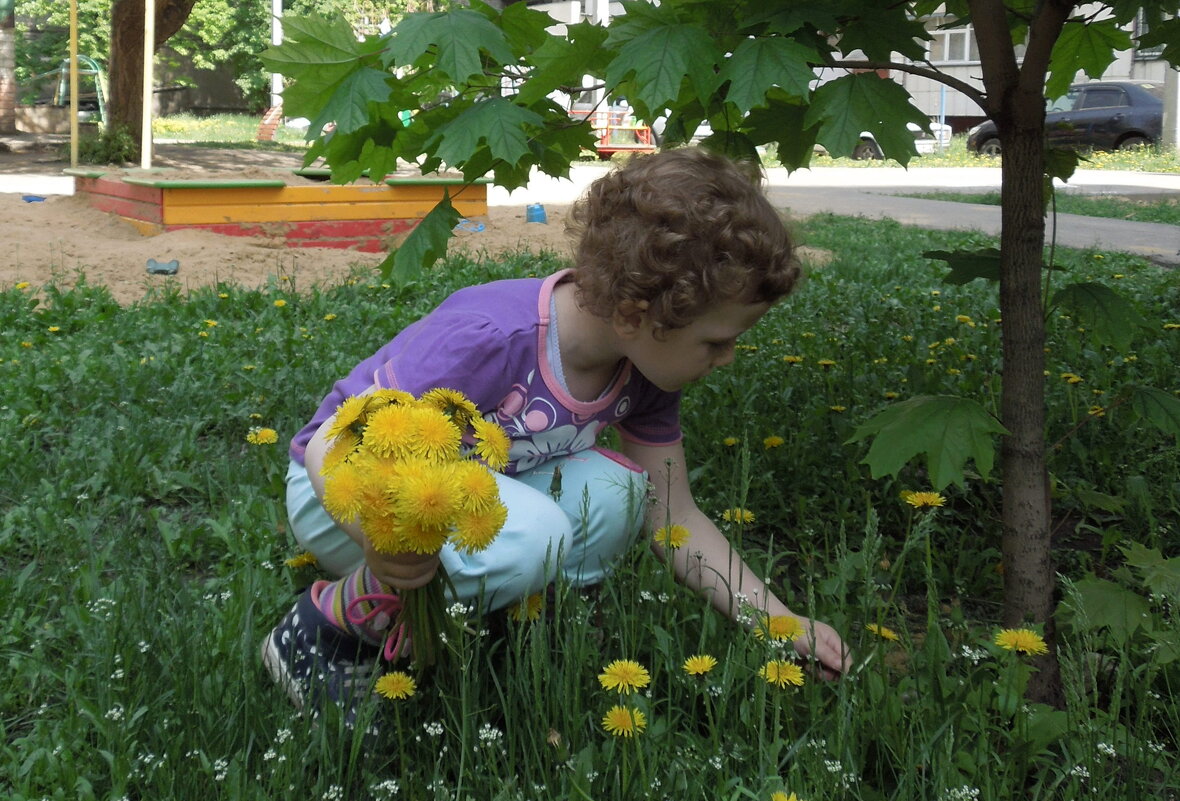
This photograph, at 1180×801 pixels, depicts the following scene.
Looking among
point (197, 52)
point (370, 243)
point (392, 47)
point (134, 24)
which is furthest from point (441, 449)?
point (197, 52)

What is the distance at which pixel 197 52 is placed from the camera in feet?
100

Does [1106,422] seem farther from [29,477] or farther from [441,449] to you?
[29,477]

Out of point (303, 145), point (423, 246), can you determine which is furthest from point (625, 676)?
point (303, 145)

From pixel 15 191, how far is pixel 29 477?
8.95 metres

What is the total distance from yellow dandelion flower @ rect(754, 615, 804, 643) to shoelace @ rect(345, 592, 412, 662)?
48 centimetres

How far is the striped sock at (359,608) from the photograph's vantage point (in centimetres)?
179

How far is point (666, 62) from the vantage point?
69.9 inches

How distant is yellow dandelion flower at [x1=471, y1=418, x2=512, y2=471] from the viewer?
1459mm

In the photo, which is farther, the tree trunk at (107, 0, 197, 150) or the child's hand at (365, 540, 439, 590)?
the tree trunk at (107, 0, 197, 150)

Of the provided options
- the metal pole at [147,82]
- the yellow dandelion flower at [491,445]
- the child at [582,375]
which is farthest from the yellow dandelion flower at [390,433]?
the metal pole at [147,82]

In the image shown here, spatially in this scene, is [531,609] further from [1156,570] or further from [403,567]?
[1156,570]

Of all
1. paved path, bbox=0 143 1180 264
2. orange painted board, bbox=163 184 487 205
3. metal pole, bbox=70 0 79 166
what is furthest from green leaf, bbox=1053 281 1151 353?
metal pole, bbox=70 0 79 166

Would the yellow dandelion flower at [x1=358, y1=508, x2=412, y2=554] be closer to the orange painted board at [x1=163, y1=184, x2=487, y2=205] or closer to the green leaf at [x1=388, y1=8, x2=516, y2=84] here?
the green leaf at [x1=388, y1=8, x2=516, y2=84]

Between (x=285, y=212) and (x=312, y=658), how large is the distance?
610 centimetres
